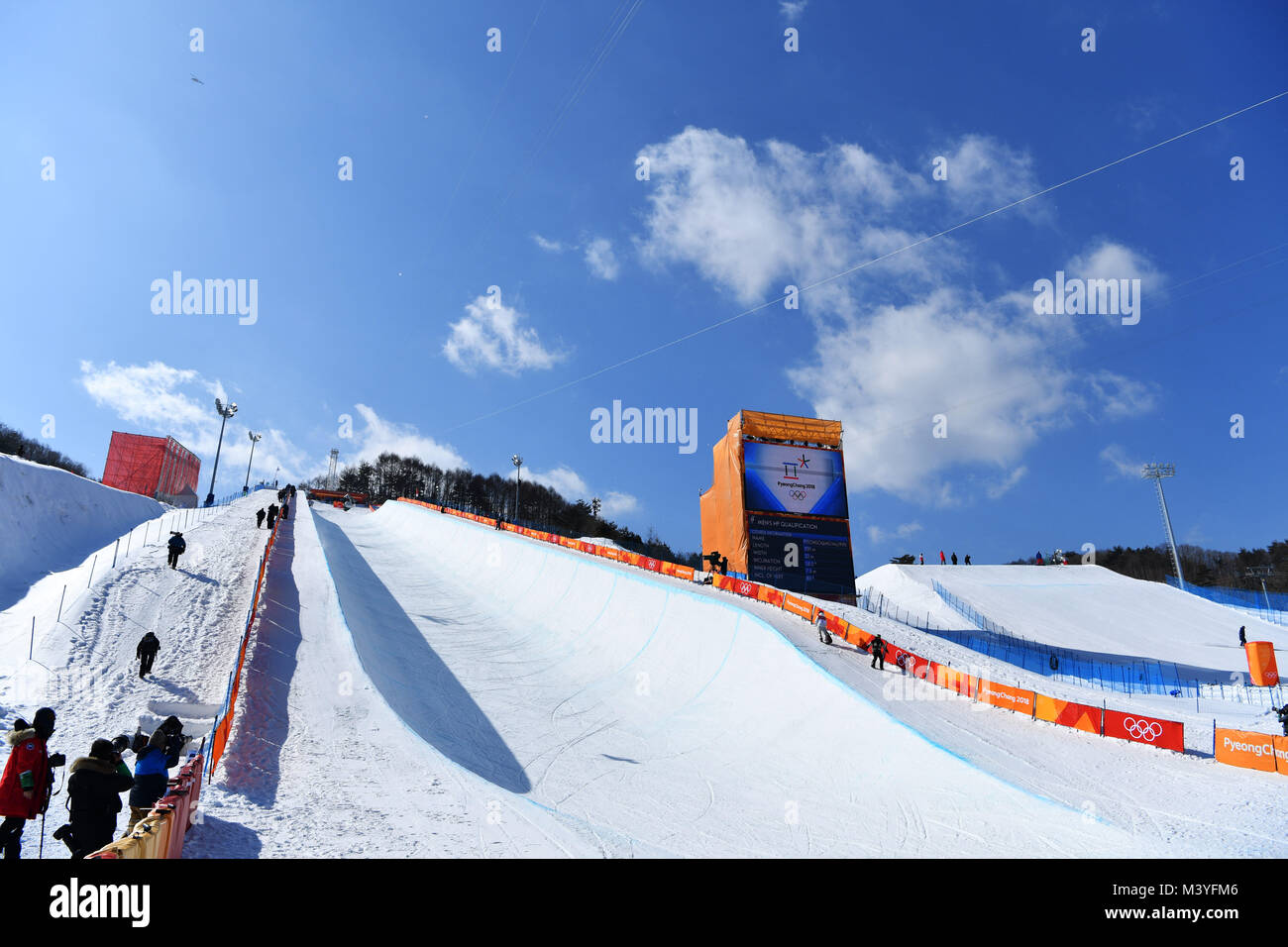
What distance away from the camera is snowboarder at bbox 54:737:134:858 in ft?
16.2

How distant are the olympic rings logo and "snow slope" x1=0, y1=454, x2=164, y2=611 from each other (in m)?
27.9

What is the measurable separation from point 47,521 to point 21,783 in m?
27.3

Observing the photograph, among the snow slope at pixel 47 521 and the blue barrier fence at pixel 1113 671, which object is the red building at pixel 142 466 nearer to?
the snow slope at pixel 47 521

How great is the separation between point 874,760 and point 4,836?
12609 mm

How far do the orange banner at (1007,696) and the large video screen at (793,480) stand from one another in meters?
16.3

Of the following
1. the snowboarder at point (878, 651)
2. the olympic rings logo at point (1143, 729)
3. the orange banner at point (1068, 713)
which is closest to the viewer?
the olympic rings logo at point (1143, 729)

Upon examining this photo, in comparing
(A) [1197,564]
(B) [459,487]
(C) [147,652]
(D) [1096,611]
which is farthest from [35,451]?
(A) [1197,564]

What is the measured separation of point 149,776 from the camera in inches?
226

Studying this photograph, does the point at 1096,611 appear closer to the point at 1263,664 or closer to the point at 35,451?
the point at 1263,664

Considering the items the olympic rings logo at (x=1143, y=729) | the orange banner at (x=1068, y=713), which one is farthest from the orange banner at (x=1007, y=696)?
the olympic rings logo at (x=1143, y=729)

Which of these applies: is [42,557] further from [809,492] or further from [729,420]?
[809,492]

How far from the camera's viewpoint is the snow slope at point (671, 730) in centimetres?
959
